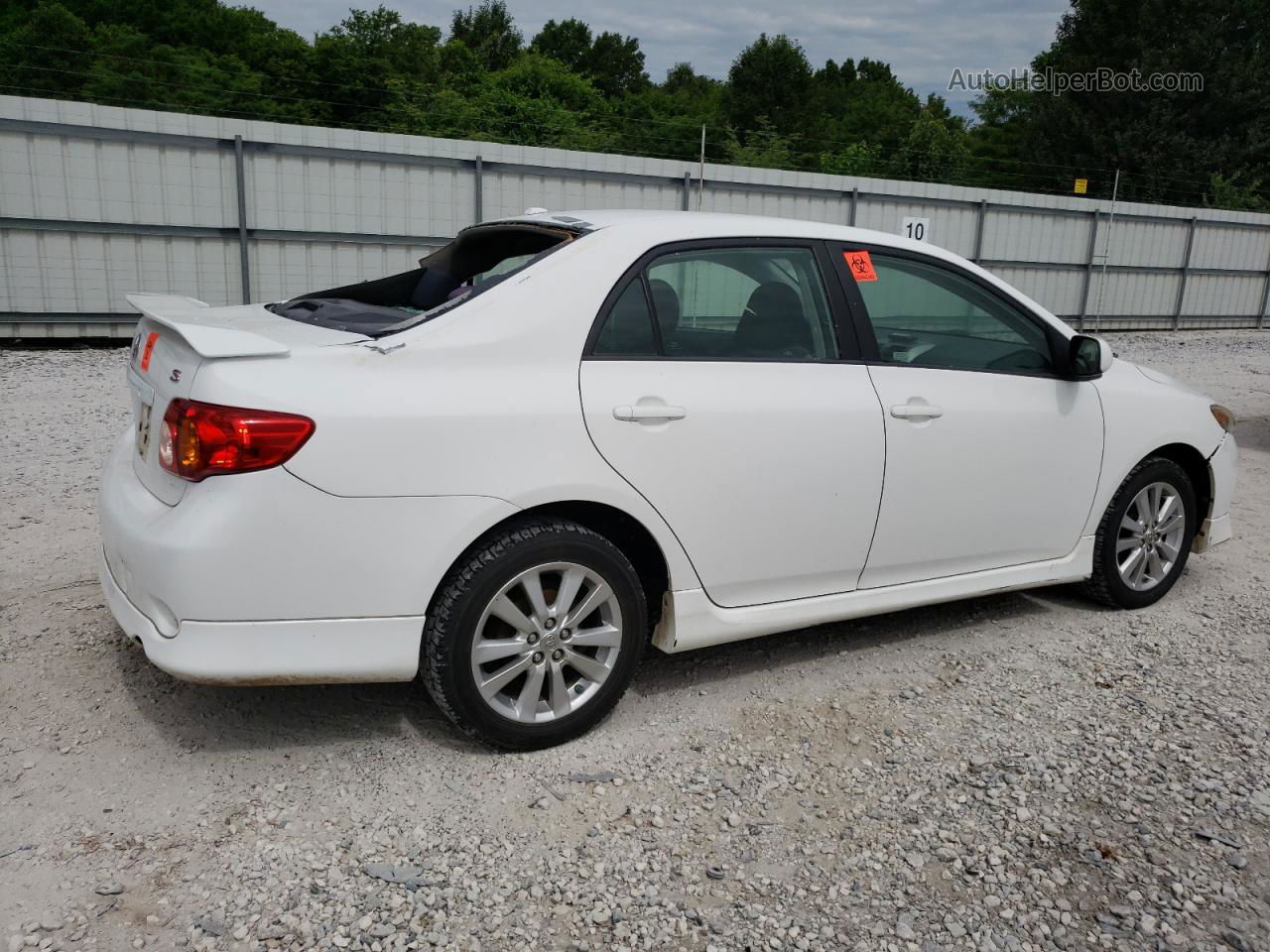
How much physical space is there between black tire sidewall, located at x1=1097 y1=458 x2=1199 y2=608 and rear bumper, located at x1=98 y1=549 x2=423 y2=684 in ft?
9.82

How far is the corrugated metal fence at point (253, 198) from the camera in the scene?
40.3 feet

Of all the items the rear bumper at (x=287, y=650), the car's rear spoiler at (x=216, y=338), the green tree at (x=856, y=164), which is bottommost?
the rear bumper at (x=287, y=650)

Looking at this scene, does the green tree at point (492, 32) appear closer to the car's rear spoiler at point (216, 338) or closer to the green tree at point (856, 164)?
the green tree at point (856, 164)

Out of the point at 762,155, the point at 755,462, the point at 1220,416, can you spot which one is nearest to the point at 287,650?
the point at 755,462

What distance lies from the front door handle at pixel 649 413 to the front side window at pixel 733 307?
0.19 metres

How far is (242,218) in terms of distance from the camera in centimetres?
1319

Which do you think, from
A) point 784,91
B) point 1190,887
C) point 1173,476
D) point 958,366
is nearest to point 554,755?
point 1190,887

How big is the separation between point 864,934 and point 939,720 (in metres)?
1.21

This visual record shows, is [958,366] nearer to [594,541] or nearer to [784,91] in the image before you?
[594,541]

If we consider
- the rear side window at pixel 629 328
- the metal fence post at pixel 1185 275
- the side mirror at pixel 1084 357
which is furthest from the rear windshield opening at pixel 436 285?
the metal fence post at pixel 1185 275

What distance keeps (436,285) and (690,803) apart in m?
2.23

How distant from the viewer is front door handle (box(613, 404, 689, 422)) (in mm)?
3178

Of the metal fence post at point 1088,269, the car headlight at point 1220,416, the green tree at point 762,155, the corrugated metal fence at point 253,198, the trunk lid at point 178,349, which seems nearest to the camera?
the trunk lid at point 178,349

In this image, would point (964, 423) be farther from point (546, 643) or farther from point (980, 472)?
point (546, 643)
